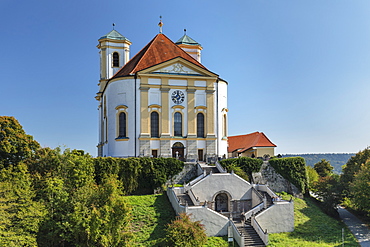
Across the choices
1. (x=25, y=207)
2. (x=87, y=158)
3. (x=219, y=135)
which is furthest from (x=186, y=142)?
(x=25, y=207)

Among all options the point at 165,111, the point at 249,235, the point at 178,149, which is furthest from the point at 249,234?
the point at 165,111

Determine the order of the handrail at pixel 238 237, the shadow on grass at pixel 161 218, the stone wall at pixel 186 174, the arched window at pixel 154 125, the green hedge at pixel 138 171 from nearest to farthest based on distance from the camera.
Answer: the shadow on grass at pixel 161 218
the handrail at pixel 238 237
the green hedge at pixel 138 171
the stone wall at pixel 186 174
the arched window at pixel 154 125

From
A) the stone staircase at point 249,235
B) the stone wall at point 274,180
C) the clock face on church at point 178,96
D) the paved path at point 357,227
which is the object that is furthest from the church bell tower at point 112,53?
the paved path at point 357,227

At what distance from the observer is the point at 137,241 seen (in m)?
27.9

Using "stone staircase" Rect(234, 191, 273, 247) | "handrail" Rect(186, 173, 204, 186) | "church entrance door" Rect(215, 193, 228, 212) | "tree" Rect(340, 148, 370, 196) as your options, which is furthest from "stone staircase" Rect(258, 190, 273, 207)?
"tree" Rect(340, 148, 370, 196)

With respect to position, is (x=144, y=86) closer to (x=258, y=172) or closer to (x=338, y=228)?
(x=258, y=172)

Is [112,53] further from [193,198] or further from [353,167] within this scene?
[353,167]

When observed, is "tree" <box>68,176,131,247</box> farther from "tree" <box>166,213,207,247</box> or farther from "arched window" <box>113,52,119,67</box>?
"arched window" <box>113,52,119,67</box>

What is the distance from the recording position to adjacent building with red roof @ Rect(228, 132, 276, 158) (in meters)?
51.5

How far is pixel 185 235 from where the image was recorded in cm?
2653

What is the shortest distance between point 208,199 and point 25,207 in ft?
50.9

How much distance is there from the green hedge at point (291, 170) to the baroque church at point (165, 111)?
270 inches

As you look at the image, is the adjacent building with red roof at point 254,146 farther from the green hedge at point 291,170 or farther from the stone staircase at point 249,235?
the stone staircase at point 249,235

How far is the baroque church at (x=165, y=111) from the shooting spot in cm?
4266
